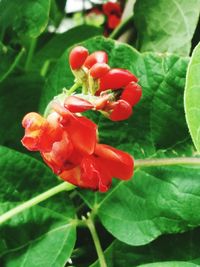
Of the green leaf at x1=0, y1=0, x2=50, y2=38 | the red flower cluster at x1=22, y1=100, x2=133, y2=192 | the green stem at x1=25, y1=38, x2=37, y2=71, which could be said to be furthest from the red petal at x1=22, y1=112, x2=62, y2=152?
the green stem at x1=25, y1=38, x2=37, y2=71

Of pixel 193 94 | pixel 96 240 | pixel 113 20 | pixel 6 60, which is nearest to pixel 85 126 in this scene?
pixel 193 94

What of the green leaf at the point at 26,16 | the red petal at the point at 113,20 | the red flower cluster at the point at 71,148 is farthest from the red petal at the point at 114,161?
the red petal at the point at 113,20

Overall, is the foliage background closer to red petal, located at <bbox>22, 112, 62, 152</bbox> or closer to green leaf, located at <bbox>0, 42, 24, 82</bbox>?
green leaf, located at <bbox>0, 42, 24, 82</bbox>

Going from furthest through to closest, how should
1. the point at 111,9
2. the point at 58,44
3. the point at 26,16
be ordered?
the point at 111,9 → the point at 58,44 → the point at 26,16

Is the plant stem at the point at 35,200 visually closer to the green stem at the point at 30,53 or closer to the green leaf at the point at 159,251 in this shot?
the green leaf at the point at 159,251

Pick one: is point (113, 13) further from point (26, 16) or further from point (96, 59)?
point (96, 59)

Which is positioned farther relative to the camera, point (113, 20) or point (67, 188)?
point (113, 20)
